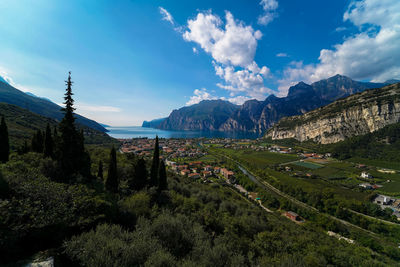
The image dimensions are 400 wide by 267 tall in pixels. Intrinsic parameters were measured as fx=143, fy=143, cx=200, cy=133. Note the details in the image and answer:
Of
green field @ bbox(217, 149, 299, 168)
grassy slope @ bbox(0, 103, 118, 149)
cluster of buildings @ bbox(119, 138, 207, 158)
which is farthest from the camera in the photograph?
cluster of buildings @ bbox(119, 138, 207, 158)

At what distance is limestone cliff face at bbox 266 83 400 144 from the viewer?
80.5 m

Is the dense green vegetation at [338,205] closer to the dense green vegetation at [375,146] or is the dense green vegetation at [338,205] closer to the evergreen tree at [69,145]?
the evergreen tree at [69,145]

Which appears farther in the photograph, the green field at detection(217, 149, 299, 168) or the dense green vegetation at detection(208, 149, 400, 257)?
the green field at detection(217, 149, 299, 168)

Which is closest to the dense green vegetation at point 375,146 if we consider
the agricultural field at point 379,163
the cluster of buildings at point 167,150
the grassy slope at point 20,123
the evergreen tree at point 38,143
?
the agricultural field at point 379,163

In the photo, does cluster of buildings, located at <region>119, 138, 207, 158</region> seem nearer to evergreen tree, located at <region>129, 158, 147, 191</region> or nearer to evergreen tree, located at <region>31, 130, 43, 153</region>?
evergreen tree, located at <region>31, 130, 43, 153</region>

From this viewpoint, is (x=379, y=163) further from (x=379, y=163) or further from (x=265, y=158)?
(x=265, y=158)

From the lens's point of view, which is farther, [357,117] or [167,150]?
[167,150]

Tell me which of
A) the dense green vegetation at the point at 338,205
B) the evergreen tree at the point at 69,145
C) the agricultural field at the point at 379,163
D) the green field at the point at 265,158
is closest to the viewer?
the evergreen tree at the point at 69,145

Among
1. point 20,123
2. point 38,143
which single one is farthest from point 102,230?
point 20,123

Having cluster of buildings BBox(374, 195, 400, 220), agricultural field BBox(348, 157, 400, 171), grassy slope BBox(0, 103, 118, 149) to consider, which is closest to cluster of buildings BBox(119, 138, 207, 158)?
grassy slope BBox(0, 103, 118, 149)

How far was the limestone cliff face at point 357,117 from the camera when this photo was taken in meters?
80.5

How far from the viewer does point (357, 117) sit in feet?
298

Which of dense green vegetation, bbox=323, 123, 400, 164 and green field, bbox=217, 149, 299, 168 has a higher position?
dense green vegetation, bbox=323, 123, 400, 164

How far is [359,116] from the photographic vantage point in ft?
296
